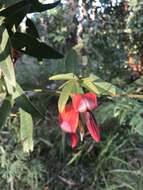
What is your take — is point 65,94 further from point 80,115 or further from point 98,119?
point 98,119

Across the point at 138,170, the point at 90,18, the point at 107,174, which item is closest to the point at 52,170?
the point at 107,174

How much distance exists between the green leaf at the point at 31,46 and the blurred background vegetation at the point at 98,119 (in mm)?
1146

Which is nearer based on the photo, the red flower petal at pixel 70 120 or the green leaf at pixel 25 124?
the red flower petal at pixel 70 120

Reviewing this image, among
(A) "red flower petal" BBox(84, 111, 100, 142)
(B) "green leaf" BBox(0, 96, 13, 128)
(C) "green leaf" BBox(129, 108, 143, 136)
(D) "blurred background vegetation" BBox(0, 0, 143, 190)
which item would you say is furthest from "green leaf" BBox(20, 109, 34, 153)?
(C) "green leaf" BBox(129, 108, 143, 136)

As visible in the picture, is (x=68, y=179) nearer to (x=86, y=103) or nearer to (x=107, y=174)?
(x=107, y=174)

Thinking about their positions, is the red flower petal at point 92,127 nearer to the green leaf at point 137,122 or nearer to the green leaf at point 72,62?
the green leaf at point 72,62

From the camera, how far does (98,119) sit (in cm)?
279

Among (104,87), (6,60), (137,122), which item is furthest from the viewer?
(137,122)

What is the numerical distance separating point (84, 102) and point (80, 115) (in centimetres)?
6

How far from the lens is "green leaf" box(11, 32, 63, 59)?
1.09m

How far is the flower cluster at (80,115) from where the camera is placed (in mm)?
957

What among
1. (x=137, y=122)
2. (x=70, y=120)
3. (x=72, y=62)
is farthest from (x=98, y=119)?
(x=70, y=120)

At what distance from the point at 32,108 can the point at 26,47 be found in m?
0.16

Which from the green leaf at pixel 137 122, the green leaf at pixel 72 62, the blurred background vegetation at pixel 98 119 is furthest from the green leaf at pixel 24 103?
the green leaf at pixel 137 122
